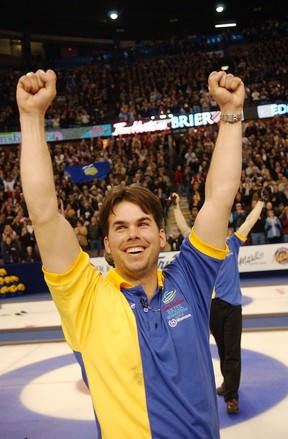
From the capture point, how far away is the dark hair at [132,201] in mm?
2115

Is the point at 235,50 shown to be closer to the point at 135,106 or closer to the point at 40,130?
the point at 135,106

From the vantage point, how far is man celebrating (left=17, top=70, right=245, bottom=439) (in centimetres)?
182

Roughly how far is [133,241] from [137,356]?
489mm

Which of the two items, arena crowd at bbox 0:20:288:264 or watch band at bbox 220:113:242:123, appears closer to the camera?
watch band at bbox 220:113:242:123

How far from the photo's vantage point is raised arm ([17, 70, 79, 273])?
5.89 ft

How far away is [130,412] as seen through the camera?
1823mm

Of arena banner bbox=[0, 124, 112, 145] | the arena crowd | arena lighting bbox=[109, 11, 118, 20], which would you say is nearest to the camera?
the arena crowd

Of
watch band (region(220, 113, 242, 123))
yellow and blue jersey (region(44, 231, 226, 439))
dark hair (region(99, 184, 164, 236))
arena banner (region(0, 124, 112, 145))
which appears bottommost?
yellow and blue jersey (region(44, 231, 226, 439))

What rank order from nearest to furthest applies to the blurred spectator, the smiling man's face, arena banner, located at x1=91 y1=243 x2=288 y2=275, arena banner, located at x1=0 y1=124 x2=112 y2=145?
the smiling man's face → arena banner, located at x1=91 y1=243 x2=288 y2=275 → the blurred spectator → arena banner, located at x1=0 y1=124 x2=112 y2=145

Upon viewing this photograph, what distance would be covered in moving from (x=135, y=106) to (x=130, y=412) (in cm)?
2489

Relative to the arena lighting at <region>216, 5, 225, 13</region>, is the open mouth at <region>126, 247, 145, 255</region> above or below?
below

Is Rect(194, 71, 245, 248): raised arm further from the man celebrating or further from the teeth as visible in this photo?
the teeth

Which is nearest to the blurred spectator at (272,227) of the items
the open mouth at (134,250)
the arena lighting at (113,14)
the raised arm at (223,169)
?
the raised arm at (223,169)

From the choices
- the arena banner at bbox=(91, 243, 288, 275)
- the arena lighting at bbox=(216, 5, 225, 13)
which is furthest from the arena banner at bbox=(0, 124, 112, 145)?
the arena lighting at bbox=(216, 5, 225, 13)
